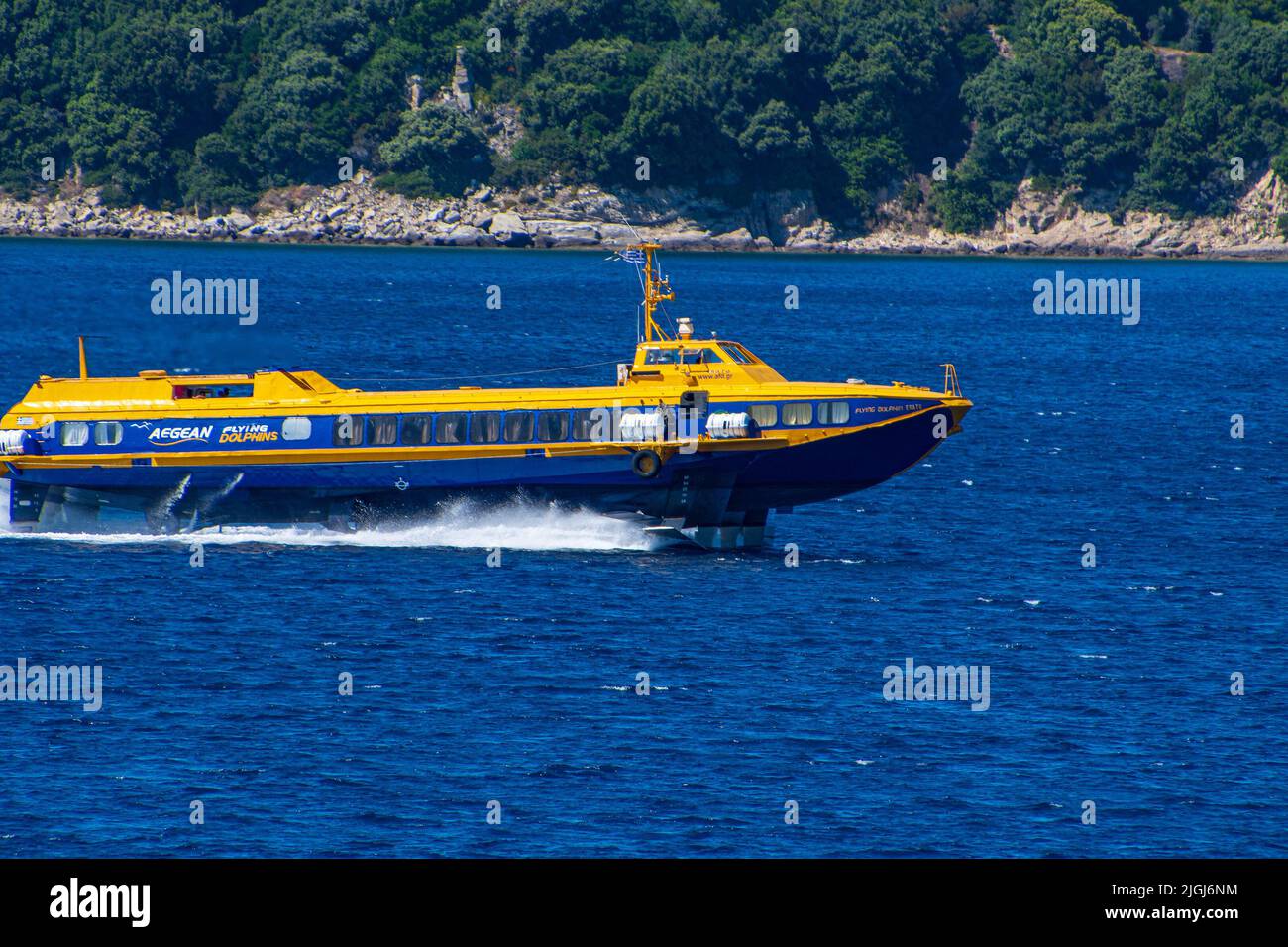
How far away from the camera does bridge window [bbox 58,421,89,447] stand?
199 ft

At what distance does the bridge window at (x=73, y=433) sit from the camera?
6078cm

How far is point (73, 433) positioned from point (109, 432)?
44.8 inches

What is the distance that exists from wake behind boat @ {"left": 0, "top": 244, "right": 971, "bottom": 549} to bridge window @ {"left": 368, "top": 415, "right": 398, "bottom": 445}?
44mm

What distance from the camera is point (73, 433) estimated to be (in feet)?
200

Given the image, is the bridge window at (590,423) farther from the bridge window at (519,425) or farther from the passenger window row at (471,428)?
the bridge window at (519,425)

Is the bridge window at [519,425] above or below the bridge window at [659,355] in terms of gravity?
below

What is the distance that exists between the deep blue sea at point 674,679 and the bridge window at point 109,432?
11.4 ft

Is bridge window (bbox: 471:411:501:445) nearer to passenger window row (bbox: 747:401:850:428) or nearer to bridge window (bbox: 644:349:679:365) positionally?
bridge window (bbox: 644:349:679:365)

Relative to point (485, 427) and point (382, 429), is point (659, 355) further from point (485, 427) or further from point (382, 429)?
point (382, 429)

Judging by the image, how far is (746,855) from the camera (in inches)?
1422

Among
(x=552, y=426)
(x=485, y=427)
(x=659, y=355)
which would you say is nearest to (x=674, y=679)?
(x=552, y=426)

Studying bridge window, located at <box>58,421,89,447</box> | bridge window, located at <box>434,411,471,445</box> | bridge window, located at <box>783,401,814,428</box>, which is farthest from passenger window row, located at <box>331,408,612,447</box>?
bridge window, located at <box>58,421,89,447</box>

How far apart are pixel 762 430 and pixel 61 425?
21.4 metres

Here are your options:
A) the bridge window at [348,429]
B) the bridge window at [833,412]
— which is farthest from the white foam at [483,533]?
the bridge window at [833,412]
